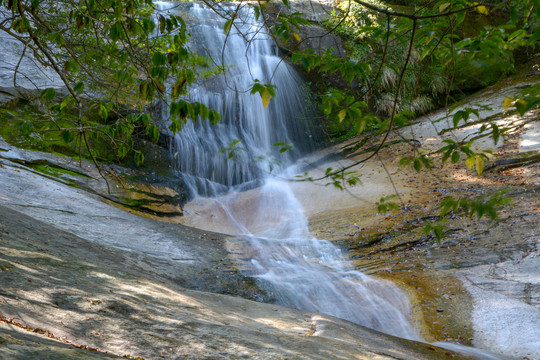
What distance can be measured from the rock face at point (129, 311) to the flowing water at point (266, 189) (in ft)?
3.23

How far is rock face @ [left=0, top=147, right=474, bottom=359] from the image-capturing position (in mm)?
2590

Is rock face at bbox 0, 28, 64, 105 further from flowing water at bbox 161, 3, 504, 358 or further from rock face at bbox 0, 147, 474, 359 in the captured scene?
rock face at bbox 0, 147, 474, 359

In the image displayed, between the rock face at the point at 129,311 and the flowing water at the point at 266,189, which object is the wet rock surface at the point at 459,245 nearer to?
the flowing water at the point at 266,189

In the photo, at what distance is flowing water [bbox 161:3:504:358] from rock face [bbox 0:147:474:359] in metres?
0.99

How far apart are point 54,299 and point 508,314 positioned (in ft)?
15.0

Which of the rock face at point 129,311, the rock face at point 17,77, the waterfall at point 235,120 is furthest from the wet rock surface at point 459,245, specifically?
the rock face at point 17,77

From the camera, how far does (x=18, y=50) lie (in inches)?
417

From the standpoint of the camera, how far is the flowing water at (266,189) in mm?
5805

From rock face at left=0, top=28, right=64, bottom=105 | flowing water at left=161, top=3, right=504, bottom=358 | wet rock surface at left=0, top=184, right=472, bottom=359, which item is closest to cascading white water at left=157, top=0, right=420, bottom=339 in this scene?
flowing water at left=161, top=3, right=504, bottom=358

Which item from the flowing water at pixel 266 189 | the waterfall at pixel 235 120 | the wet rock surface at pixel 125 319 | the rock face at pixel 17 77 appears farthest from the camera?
the waterfall at pixel 235 120

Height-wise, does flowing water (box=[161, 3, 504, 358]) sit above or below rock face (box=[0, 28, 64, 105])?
below

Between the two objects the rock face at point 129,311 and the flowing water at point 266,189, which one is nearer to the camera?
the rock face at point 129,311

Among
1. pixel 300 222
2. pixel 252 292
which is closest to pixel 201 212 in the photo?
pixel 300 222

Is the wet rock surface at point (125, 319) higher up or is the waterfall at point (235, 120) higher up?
the waterfall at point (235, 120)
